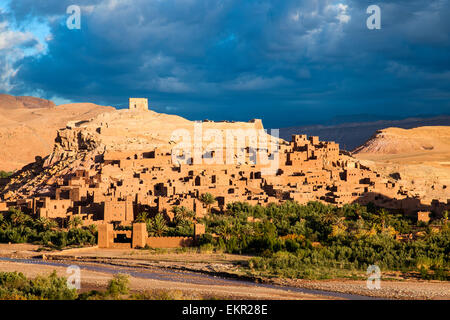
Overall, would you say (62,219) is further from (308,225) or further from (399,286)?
(399,286)

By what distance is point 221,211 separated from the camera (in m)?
34.0

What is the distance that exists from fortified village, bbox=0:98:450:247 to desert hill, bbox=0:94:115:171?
96.1ft

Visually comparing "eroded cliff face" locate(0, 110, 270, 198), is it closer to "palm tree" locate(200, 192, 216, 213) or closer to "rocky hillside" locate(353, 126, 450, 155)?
"palm tree" locate(200, 192, 216, 213)

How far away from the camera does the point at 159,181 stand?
38.0 m

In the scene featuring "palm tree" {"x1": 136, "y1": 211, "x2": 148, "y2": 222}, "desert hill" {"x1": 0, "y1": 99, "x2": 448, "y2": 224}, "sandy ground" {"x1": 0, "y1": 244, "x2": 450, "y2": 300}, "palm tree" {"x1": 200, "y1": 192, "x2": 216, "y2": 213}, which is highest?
"desert hill" {"x1": 0, "y1": 99, "x2": 448, "y2": 224}

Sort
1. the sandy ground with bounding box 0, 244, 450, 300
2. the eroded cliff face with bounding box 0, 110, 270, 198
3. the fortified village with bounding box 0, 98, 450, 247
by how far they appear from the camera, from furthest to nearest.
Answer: the eroded cliff face with bounding box 0, 110, 270, 198
the fortified village with bounding box 0, 98, 450, 247
the sandy ground with bounding box 0, 244, 450, 300

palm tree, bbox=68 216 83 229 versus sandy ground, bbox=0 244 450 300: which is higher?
palm tree, bbox=68 216 83 229

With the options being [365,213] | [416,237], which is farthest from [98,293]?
[365,213]

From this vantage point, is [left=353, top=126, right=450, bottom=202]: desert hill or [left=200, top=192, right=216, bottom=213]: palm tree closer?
[left=200, top=192, right=216, bottom=213]: palm tree

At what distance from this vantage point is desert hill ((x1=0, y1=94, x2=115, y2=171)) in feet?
266

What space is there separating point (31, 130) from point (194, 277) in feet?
228

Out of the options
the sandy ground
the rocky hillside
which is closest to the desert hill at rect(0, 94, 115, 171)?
the rocky hillside

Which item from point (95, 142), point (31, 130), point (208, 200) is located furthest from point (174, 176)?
point (31, 130)

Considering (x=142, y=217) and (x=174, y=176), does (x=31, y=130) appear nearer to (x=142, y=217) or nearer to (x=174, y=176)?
(x=174, y=176)
